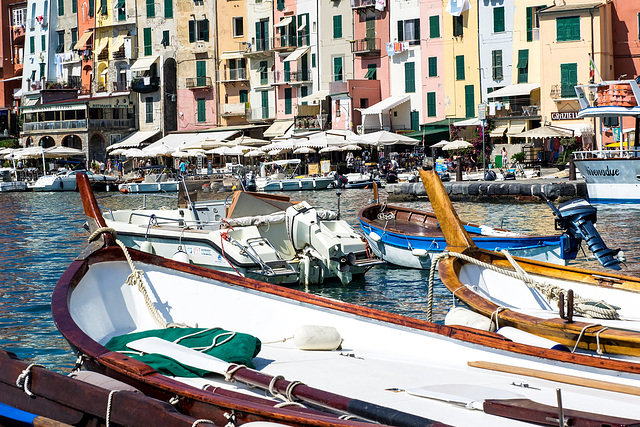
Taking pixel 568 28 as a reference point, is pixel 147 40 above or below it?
above

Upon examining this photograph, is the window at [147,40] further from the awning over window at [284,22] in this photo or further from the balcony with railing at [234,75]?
the awning over window at [284,22]

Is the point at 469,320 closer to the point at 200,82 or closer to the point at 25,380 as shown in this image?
the point at 25,380

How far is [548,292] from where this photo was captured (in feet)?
30.3

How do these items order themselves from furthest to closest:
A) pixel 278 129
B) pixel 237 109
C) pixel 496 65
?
pixel 237 109 < pixel 278 129 < pixel 496 65

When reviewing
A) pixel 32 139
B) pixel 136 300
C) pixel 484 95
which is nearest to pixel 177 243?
pixel 136 300

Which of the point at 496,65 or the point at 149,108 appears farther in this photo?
the point at 149,108

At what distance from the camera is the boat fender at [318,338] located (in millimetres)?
7566

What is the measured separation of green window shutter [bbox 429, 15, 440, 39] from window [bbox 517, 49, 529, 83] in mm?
6226

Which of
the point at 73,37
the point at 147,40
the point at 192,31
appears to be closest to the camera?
the point at 192,31

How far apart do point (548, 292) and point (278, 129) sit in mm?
52085

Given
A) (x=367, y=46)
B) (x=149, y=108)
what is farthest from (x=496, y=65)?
(x=149, y=108)

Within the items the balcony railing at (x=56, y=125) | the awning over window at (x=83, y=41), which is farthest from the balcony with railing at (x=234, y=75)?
the awning over window at (x=83, y=41)

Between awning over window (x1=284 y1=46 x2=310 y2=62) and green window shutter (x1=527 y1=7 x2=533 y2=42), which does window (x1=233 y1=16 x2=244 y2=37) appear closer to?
awning over window (x1=284 y1=46 x2=310 y2=62)

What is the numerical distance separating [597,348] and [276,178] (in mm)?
39924
